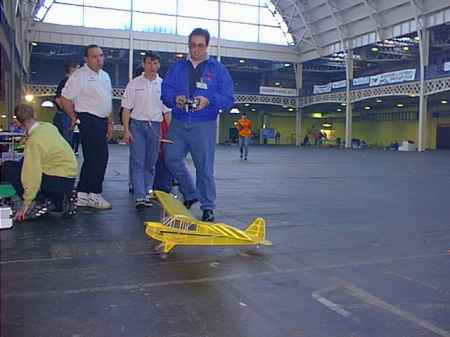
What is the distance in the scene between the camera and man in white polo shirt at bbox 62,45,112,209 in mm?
5535

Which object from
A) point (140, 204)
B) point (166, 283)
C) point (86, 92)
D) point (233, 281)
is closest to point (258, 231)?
point (233, 281)

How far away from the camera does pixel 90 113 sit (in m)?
5.55

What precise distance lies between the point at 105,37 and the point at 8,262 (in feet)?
140

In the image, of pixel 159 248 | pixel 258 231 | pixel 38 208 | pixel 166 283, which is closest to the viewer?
pixel 166 283

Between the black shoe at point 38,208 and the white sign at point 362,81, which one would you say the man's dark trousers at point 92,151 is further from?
the white sign at point 362,81

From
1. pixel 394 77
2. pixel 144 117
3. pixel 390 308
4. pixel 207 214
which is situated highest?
pixel 394 77

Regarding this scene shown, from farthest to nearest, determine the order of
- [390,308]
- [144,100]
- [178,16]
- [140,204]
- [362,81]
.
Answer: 1. [178,16]
2. [362,81]
3. [144,100]
4. [140,204]
5. [390,308]

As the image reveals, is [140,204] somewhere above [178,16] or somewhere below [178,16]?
below

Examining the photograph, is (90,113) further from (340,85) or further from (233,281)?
(340,85)

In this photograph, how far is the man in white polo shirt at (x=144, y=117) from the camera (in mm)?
5574

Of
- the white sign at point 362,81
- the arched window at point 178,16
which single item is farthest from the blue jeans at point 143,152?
the arched window at point 178,16

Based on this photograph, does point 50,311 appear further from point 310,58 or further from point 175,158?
point 310,58

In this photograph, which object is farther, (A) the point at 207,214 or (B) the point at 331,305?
(A) the point at 207,214

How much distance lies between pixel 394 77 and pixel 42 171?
37761 millimetres
